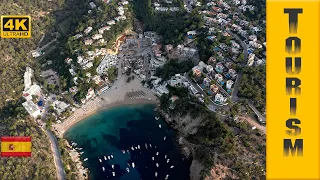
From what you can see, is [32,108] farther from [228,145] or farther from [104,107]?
[228,145]

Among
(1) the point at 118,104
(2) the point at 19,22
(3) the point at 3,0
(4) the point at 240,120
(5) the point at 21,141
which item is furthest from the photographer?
(3) the point at 3,0

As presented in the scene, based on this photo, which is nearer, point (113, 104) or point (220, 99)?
point (220, 99)

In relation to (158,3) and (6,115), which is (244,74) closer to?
(158,3)

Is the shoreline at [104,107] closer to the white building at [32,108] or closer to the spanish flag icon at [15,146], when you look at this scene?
the white building at [32,108]

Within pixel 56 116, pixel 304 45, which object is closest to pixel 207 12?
pixel 56 116

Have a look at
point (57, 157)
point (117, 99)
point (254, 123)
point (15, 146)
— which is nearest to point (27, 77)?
point (117, 99)

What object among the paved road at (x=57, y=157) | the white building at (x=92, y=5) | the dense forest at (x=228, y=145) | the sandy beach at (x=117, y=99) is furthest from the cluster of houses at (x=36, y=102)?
the white building at (x=92, y=5)
